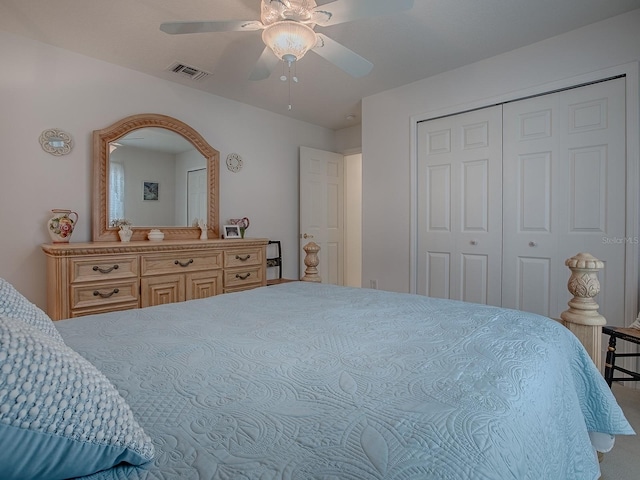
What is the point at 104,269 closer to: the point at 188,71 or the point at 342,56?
the point at 188,71

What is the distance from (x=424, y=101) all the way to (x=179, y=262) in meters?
2.83

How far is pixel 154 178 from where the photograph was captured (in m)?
3.31

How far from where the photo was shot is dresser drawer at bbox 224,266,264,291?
3295mm

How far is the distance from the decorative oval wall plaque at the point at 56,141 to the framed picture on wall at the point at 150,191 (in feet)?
2.10

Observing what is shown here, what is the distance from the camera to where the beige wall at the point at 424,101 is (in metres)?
2.49

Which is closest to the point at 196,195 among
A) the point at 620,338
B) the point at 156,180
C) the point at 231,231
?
the point at 156,180

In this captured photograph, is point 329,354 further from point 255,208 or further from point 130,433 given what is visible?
point 255,208

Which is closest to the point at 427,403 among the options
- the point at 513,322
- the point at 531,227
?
the point at 513,322

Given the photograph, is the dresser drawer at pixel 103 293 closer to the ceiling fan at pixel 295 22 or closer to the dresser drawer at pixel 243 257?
the dresser drawer at pixel 243 257

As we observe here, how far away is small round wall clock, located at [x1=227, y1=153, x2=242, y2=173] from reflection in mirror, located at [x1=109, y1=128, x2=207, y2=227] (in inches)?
12.6

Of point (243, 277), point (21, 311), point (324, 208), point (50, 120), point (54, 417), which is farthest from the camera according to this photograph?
point (324, 208)

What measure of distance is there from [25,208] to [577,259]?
362 cm

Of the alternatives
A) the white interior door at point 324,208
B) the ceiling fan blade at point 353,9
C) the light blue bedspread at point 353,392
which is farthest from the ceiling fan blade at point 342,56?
the white interior door at point 324,208

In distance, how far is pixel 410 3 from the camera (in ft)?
5.10
